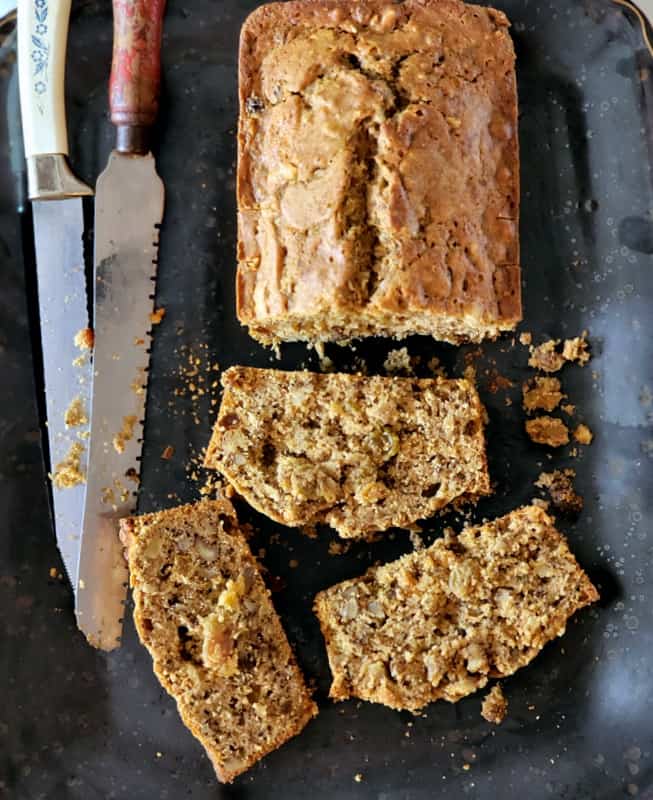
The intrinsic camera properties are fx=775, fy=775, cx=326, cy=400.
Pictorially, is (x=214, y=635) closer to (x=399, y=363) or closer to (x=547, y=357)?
(x=399, y=363)

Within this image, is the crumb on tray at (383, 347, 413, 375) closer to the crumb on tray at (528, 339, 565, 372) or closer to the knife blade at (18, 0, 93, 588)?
the crumb on tray at (528, 339, 565, 372)

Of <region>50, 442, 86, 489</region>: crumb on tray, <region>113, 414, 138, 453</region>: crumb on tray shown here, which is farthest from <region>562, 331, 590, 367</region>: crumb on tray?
<region>50, 442, 86, 489</region>: crumb on tray

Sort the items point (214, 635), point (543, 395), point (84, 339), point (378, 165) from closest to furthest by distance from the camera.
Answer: point (378, 165)
point (214, 635)
point (84, 339)
point (543, 395)

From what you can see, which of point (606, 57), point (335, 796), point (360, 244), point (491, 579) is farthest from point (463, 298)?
point (335, 796)

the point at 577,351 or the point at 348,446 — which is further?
the point at 577,351

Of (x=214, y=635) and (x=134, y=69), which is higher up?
(x=134, y=69)

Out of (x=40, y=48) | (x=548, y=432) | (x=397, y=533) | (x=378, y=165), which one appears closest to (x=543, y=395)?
(x=548, y=432)

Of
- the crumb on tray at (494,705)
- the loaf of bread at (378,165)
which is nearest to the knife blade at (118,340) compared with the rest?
the loaf of bread at (378,165)

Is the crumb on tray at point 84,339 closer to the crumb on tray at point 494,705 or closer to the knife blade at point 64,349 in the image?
the knife blade at point 64,349
